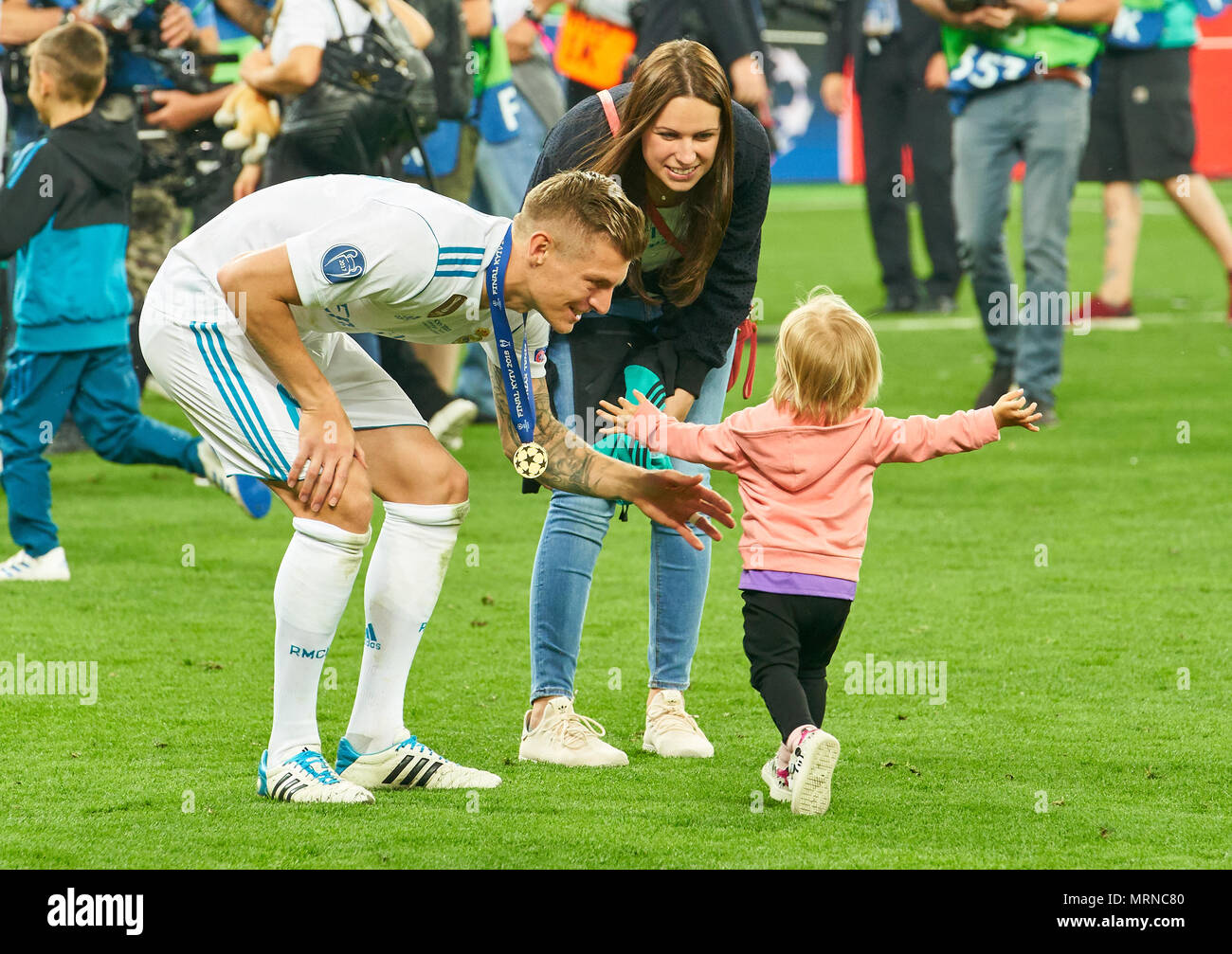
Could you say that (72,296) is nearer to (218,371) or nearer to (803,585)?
(218,371)

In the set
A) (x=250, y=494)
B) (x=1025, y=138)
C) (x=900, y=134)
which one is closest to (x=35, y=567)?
(x=250, y=494)

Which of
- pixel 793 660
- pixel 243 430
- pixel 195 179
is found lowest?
pixel 793 660

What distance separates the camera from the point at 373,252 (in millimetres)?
3604

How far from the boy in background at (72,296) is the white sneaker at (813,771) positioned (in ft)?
10.3

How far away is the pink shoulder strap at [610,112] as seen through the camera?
422cm

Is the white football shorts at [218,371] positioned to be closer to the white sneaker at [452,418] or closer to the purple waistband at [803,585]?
the purple waistband at [803,585]

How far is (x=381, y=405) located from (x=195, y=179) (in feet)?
18.1

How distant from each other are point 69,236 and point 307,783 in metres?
3.48

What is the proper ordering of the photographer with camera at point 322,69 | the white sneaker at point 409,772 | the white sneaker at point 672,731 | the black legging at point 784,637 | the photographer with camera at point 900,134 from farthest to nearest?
1. the photographer with camera at point 900,134
2. the photographer with camera at point 322,69
3. the white sneaker at point 672,731
4. the white sneaker at point 409,772
5. the black legging at point 784,637

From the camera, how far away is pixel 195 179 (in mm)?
9195

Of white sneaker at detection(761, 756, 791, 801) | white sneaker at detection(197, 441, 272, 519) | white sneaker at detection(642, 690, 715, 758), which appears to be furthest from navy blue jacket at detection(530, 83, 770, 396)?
white sneaker at detection(197, 441, 272, 519)

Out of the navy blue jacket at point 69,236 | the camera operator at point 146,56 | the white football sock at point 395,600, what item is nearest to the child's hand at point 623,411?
the white football sock at point 395,600
